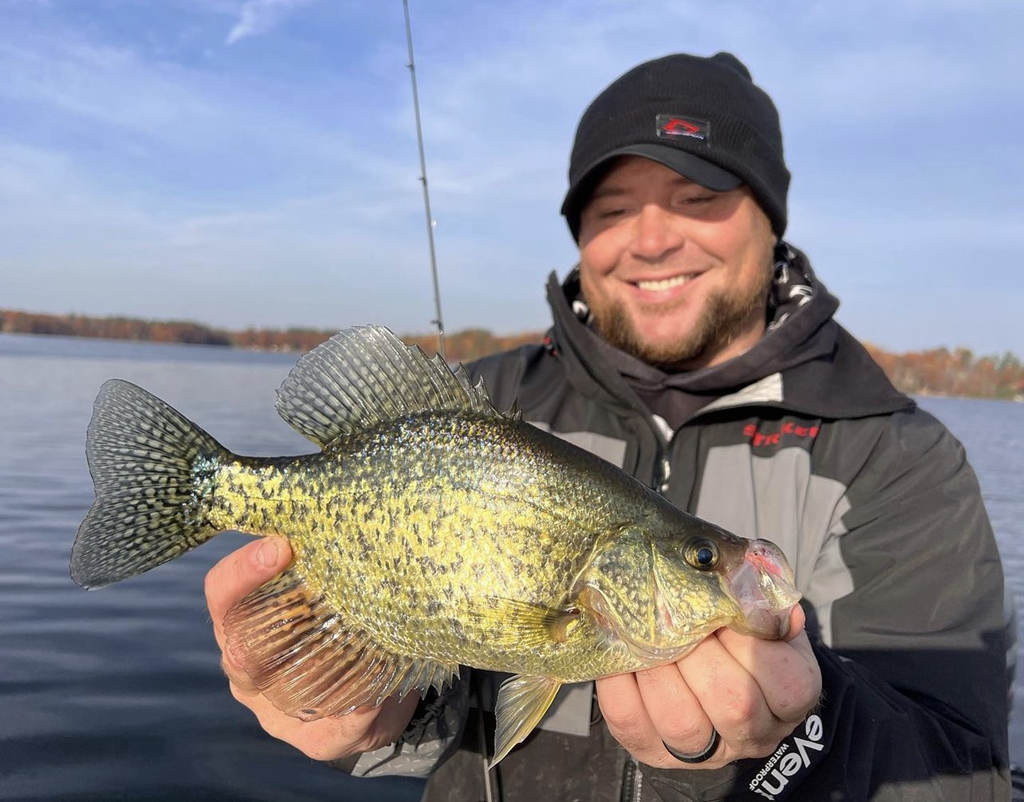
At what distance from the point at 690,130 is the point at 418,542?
260 cm

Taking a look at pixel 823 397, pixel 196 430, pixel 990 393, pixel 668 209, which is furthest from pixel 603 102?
pixel 990 393

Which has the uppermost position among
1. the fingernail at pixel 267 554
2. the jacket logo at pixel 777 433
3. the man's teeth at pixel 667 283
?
the man's teeth at pixel 667 283

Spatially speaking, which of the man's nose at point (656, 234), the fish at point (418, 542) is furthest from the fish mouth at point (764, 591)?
the man's nose at point (656, 234)

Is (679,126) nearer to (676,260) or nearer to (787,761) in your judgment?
(676,260)

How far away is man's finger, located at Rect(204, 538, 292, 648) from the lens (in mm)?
2213

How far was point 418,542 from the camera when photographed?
2104 millimetres

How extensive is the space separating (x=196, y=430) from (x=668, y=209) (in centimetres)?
263

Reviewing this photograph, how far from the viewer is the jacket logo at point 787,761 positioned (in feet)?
7.48

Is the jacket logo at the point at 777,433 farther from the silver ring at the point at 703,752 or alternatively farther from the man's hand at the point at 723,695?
the silver ring at the point at 703,752

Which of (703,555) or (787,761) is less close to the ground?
(703,555)

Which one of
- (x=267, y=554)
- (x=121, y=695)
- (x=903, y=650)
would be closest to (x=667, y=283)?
(x=903, y=650)

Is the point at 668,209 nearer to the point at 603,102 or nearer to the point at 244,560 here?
the point at 603,102

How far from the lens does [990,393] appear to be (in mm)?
73375

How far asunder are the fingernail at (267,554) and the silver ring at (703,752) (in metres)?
1.31
